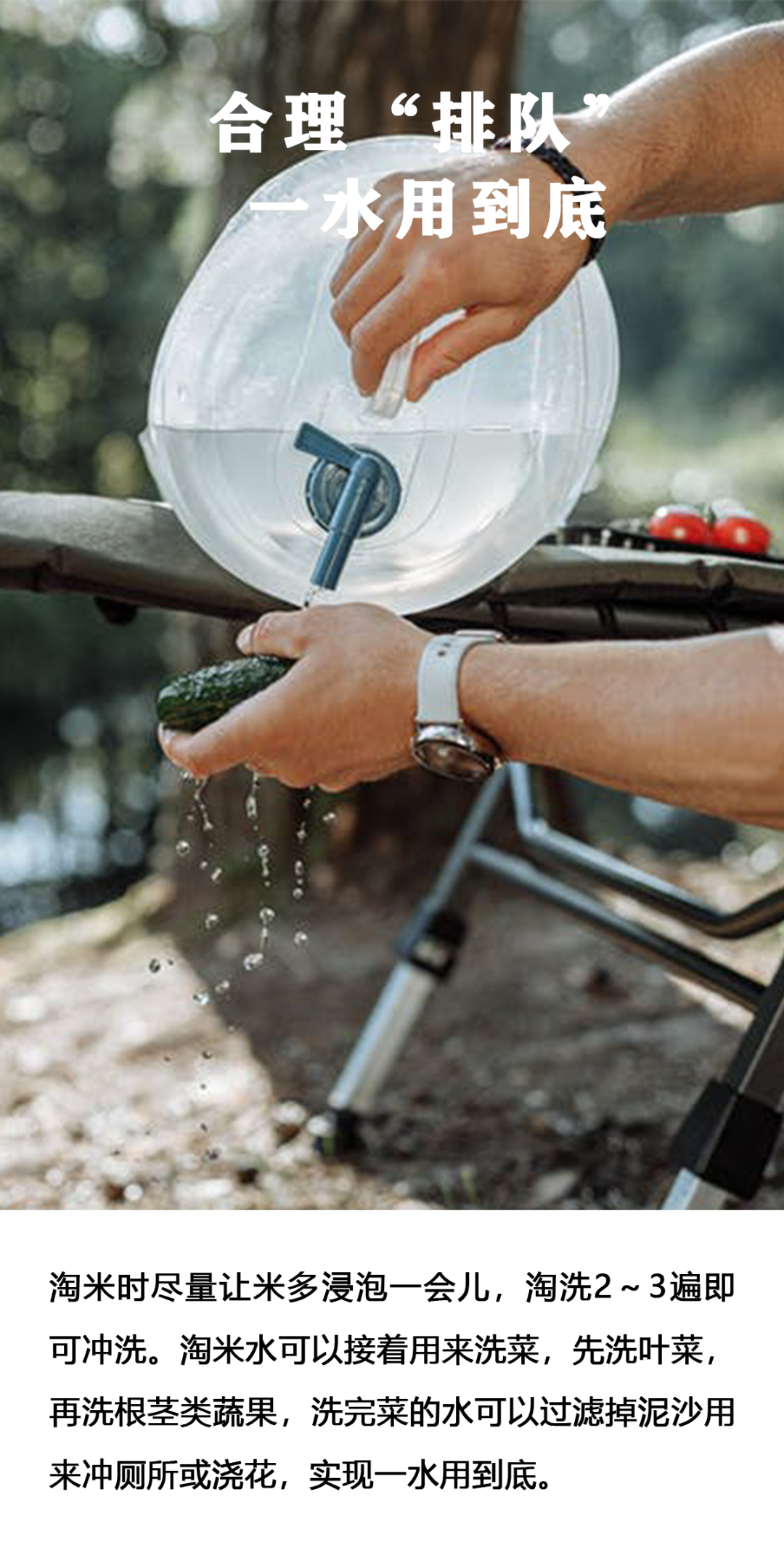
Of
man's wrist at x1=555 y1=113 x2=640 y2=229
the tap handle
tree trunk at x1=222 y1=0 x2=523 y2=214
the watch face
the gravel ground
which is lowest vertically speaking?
the gravel ground

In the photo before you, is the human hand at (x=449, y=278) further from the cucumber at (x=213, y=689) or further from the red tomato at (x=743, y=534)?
the red tomato at (x=743, y=534)

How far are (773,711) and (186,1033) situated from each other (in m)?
2.28

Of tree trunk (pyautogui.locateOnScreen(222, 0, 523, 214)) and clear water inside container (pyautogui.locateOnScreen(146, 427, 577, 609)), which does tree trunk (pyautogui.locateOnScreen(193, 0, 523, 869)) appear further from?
clear water inside container (pyautogui.locateOnScreen(146, 427, 577, 609))

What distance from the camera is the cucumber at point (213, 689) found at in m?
1.45

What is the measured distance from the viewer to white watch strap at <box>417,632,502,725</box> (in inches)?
54.1

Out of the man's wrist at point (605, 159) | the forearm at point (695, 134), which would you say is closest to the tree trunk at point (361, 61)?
the forearm at point (695, 134)

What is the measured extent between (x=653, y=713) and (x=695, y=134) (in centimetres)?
74

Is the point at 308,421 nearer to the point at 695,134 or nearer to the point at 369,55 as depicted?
the point at 695,134

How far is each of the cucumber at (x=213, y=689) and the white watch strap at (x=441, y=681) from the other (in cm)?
12

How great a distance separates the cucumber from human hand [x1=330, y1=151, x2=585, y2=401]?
0.81 feet

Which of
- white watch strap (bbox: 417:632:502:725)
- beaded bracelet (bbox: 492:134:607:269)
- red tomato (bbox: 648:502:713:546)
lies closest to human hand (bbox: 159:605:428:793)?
white watch strap (bbox: 417:632:502:725)

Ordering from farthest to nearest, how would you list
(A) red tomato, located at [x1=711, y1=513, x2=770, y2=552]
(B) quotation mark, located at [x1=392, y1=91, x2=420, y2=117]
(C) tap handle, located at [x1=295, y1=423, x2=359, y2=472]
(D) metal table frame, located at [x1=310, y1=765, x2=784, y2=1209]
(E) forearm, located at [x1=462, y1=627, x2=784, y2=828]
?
(B) quotation mark, located at [x1=392, y1=91, x2=420, y2=117] < (A) red tomato, located at [x1=711, y1=513, x2=770, y2=552] < (D) metal table frame, located at [x1=310, y1=765, x2=784, y2=1209] < (C) tap handle, located at [x1=295, y1=423, x2=359, y2=472] < (E) forearm, located at [x1=462, y1=627, x2=784, y2=828]

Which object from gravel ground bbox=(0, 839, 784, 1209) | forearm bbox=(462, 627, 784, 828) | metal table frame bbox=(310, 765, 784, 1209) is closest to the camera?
forearm bbox=(462, 627, 784, 828)
